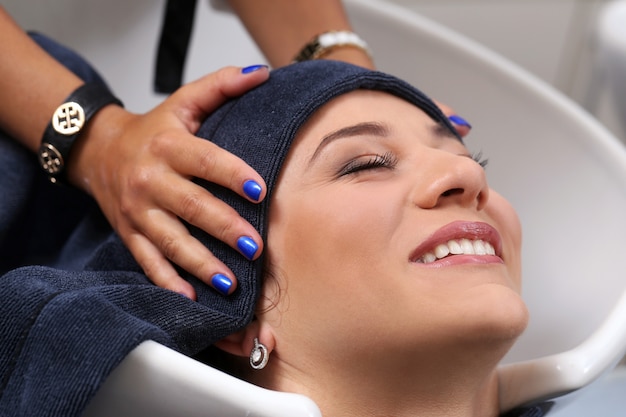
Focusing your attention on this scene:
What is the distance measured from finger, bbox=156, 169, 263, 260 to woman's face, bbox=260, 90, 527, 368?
0.11 ft

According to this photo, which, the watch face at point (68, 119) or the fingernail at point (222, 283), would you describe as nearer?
the fingernail at point (222, 283)

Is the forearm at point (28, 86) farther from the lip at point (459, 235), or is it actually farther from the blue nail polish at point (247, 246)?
the lip at point (459, 235)

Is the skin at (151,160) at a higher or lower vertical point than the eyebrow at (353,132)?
lower

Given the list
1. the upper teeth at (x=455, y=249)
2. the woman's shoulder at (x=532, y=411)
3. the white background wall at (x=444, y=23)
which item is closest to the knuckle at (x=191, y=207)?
the upper teeth at (x=455, y=249)

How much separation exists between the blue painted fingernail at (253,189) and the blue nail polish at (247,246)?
0.04 meters

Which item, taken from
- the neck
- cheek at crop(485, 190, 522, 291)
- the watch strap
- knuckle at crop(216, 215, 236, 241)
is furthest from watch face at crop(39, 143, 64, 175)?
cheek at crop(485, 190, 522, 291)

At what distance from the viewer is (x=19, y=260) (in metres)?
0.97

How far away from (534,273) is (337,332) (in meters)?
0.44

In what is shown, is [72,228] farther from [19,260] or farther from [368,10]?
[368,10]

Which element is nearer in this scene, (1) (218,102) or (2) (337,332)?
(2) (337,332)

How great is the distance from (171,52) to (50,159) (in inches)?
14.1

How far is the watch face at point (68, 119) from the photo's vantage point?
36.0 inches

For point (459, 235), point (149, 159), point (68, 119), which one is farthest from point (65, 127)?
point (459, 235)

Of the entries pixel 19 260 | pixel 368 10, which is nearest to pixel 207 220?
pixel 19 260
